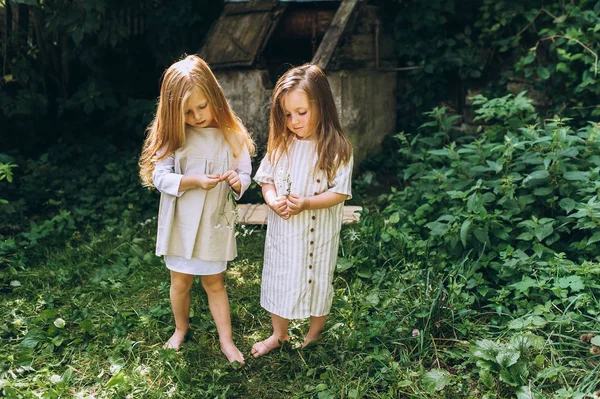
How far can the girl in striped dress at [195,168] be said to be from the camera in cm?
260

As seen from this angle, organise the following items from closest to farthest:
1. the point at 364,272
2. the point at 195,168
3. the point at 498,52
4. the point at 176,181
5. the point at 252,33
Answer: the point at 176,181
the point at 195,168
the point at 364,272
the point at 252,33
the point at 498,52

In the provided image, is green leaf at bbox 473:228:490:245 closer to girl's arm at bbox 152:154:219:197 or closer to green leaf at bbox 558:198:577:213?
green leaf at bbox 558:198:577:213

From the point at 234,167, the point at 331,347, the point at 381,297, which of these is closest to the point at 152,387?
the point at 331,347

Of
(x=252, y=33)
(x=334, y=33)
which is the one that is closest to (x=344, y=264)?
(x=334, y=33)

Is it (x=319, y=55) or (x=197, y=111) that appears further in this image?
(x=319, y=55)

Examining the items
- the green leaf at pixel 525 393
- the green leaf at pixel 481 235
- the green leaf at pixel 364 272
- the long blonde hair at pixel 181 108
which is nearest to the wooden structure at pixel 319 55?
the green leaf at pixel 364 272

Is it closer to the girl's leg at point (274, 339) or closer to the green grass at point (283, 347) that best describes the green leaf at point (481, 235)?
the green grass at point (283, 347)

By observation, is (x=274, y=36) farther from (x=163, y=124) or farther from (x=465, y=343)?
(x=465, y=343)

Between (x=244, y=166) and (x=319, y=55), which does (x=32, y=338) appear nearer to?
Answer: (x=244, y=166)

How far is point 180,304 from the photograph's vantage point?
2928 mm

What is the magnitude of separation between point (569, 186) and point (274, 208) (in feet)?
6.15

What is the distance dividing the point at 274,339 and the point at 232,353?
0.22 m

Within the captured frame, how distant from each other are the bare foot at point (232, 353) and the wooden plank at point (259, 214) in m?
1.45

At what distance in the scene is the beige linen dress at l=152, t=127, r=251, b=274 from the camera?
8.85 feet
